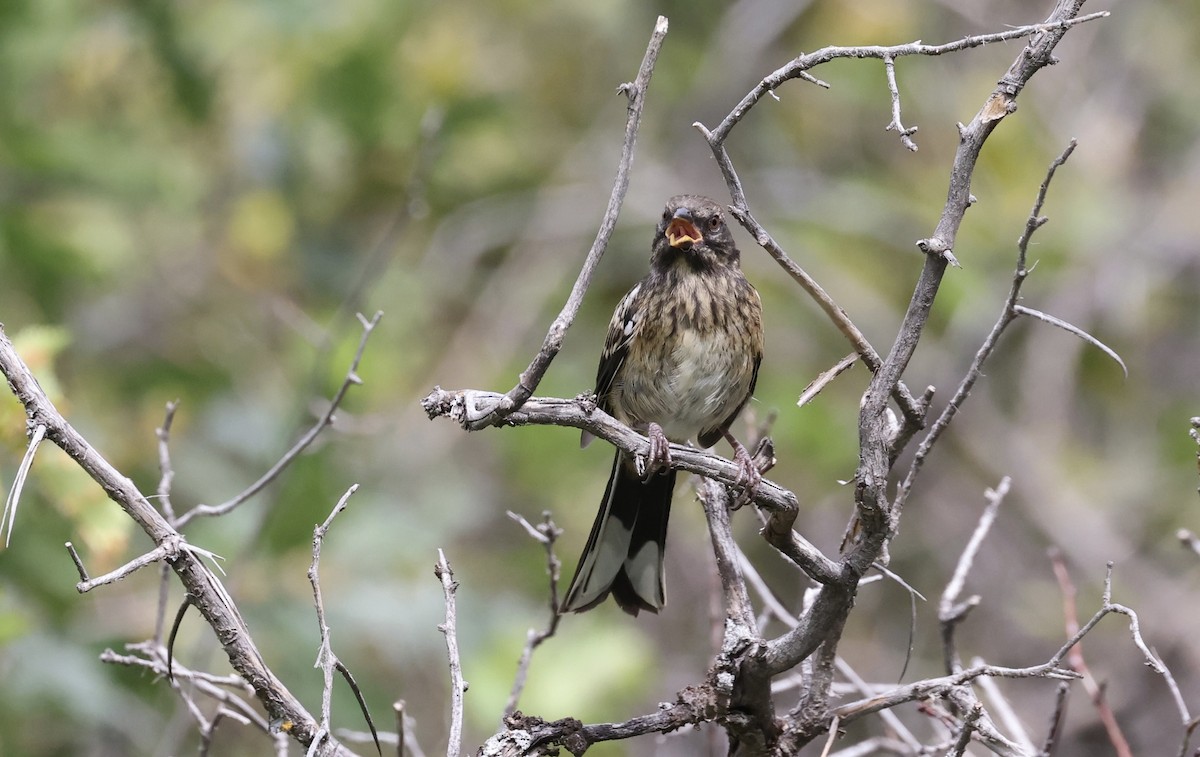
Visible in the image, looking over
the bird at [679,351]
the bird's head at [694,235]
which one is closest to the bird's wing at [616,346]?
the bird at [679,351]

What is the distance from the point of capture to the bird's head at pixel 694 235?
4488 mm

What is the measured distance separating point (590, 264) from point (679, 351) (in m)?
2.02

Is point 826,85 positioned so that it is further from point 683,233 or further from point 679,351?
point 683,233

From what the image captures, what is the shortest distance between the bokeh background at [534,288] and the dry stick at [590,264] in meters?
2.94

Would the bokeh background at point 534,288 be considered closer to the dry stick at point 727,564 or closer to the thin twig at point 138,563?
the dry stick at point 727,564

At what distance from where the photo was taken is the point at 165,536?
2354 mm

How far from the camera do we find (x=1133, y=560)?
265 inches

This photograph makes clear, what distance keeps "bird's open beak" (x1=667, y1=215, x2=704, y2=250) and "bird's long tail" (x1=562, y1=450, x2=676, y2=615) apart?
0.89m

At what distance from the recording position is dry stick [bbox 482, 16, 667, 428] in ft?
7.55

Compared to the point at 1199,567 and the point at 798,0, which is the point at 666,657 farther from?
the point at 798,0

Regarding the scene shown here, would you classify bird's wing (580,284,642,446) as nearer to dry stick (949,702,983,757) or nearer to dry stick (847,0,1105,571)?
dry stick (847,0,1105,571)

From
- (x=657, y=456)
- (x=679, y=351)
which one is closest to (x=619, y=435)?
(x=657, y=456)

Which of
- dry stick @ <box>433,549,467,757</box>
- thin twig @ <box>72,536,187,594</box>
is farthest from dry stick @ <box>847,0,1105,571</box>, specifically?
thin twig @ <box>72,536,187,594</box>

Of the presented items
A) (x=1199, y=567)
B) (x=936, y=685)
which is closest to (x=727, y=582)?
(x=936, y=685)
